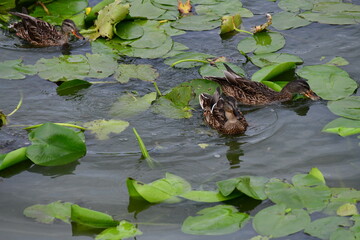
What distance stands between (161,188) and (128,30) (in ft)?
14.9

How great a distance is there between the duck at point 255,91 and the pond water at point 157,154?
0.13 metres

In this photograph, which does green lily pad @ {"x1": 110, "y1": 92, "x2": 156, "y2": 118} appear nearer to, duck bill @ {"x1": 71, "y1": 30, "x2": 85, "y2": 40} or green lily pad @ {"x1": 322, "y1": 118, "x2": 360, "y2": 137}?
duck bill @ {"x1": 71, "y1": 30, "x2": 85, "y2": 40}

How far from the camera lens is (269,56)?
30.0 ft

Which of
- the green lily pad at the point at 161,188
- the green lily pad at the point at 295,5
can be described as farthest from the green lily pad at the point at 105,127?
the green lily pad at the point at 295,5

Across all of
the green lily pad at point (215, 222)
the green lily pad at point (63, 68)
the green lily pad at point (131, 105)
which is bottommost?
the green lily pad at point (131, 105)

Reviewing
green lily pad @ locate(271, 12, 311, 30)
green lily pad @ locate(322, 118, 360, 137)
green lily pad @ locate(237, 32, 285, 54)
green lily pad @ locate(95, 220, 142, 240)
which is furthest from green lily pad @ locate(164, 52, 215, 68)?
green lily pad @ locate(95, 220, 142, 240)

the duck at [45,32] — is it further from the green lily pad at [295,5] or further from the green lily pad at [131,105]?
the green lily pad at [295,5]

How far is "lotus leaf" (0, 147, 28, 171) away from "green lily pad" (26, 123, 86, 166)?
0.23 ft

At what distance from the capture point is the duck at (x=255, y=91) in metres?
8.26

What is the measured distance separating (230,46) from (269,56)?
0.86 metres

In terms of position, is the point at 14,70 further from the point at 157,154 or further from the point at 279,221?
the point at 279,221

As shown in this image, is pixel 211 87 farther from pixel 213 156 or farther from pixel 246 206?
pixel 246 206

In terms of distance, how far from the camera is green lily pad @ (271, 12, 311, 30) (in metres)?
10.1

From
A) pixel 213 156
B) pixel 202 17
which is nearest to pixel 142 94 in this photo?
pixel 213 156
